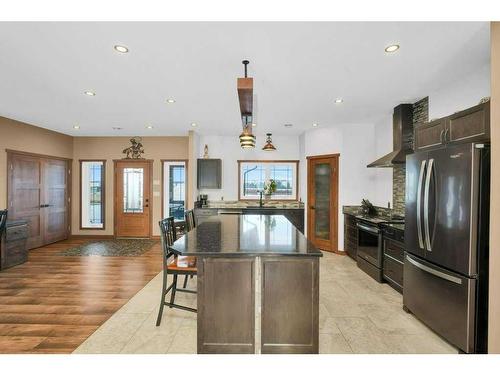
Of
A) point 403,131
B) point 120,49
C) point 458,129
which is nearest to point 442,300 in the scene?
point 458,129

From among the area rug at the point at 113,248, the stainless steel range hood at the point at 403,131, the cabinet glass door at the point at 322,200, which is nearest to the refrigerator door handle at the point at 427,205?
the stainless steel range hood at the point at 403,131

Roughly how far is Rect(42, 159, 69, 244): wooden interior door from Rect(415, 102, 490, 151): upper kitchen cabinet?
730cm

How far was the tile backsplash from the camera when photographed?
3768 mm

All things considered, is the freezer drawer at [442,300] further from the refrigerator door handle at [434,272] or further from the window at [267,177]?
the window at [267,177]

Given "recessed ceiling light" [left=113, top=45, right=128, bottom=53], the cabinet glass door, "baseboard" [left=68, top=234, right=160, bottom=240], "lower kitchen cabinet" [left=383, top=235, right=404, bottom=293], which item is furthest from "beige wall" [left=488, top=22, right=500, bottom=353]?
"baseboard" [left=68, top=234, right=160, bottom=240]

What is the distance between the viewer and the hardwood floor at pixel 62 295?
2385 mm

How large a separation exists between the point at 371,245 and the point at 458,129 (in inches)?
87.4

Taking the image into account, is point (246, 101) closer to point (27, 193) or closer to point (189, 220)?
point (189, 220)

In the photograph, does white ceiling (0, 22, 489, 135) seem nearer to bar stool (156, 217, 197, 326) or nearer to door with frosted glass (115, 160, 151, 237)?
bar stool (156, 217, 197, 326)

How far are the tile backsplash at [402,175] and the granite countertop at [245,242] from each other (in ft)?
7.91

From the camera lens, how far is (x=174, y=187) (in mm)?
7035

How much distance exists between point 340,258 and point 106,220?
19.3 feet
